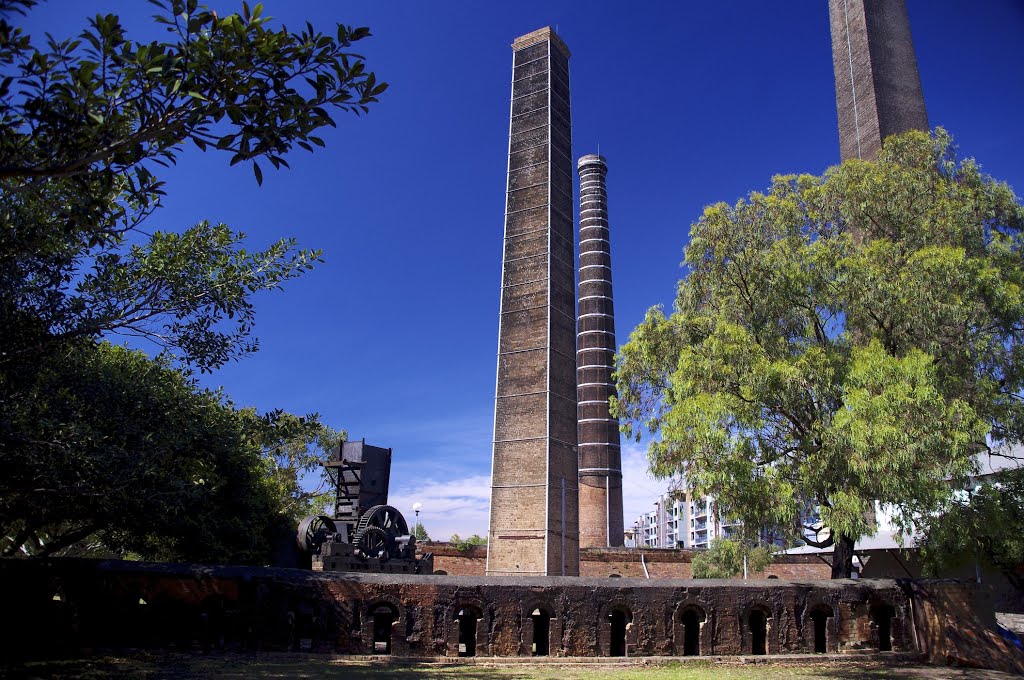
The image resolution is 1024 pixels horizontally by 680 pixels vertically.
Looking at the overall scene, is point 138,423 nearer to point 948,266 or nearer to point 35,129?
point 35,129

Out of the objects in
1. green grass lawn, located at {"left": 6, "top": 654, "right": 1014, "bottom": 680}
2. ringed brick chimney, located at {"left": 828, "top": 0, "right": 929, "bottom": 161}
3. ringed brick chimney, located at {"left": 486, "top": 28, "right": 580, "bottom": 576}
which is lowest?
green grass lawn, located at {"left": 6, "top": 654, "right": 1014, "bottom": 680}

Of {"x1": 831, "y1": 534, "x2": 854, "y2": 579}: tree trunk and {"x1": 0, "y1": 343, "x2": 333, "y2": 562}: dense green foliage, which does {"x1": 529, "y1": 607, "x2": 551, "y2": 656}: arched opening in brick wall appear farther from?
{"x1": 831, "y1": 534, "x2": 854, "y2": 579}: tree trunk

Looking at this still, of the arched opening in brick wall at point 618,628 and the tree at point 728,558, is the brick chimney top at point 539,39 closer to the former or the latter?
the tree at point 728,558

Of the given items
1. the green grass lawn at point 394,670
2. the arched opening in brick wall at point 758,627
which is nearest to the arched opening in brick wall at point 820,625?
the green grass lawn at point 394,670

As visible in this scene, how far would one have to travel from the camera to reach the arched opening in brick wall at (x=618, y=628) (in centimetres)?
912

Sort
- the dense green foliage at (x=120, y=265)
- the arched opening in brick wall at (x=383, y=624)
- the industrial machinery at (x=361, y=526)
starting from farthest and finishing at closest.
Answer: the industrial machinery at (x=361, y=526)
the arched opening in brick wall at (x=383, y=624)
the dense green foliage at (x=120, y=265)

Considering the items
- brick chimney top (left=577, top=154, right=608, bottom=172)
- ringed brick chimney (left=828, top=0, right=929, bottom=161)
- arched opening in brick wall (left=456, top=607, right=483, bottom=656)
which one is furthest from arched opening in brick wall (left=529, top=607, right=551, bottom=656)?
brick chimney top (left=577, top=154, right=608, bottom=172)

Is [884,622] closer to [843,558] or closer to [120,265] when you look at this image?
[843,558]

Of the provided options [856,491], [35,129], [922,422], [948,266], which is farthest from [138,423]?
[948,266]

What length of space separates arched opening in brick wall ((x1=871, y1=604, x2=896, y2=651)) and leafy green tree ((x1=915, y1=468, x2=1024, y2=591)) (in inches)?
47.0

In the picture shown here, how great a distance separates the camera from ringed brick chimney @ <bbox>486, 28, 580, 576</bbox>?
2398 centimetres

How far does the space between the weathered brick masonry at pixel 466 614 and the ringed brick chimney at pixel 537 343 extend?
1394cm

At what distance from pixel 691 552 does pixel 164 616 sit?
77.0 feet

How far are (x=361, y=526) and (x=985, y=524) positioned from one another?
13.0 m
